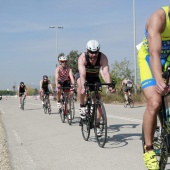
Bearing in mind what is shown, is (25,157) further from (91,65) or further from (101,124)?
(91,65)

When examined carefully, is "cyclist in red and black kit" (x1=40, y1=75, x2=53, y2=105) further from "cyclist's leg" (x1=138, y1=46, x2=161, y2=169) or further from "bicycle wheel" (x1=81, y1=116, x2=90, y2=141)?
"cyclist's leg" (x1=138, y1=46, x2=161, y2=169)

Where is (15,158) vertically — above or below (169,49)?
below

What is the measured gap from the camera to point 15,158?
5988mm

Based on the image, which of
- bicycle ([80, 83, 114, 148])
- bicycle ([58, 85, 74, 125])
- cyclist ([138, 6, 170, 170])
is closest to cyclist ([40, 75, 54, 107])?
bicycle ([58, 85, 74, 125])

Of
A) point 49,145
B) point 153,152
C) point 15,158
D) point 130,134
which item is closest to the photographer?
point 153,152

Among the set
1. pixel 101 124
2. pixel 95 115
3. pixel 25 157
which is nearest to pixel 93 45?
pixel 95 115

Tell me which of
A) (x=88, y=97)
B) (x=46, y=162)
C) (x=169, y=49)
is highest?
(x=169, y=49)

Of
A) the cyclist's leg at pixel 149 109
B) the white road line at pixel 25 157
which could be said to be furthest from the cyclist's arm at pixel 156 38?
the white road line at pixel 25 157

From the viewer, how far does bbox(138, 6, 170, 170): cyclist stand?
380 centimetres

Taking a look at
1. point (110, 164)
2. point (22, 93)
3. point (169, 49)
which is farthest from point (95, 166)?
point (22, 93)

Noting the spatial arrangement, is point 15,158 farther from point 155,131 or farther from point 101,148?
point 155,131

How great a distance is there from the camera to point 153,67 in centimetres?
382

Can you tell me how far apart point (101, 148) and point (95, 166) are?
1364 millimetres

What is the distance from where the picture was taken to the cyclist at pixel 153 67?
12.5 feet
